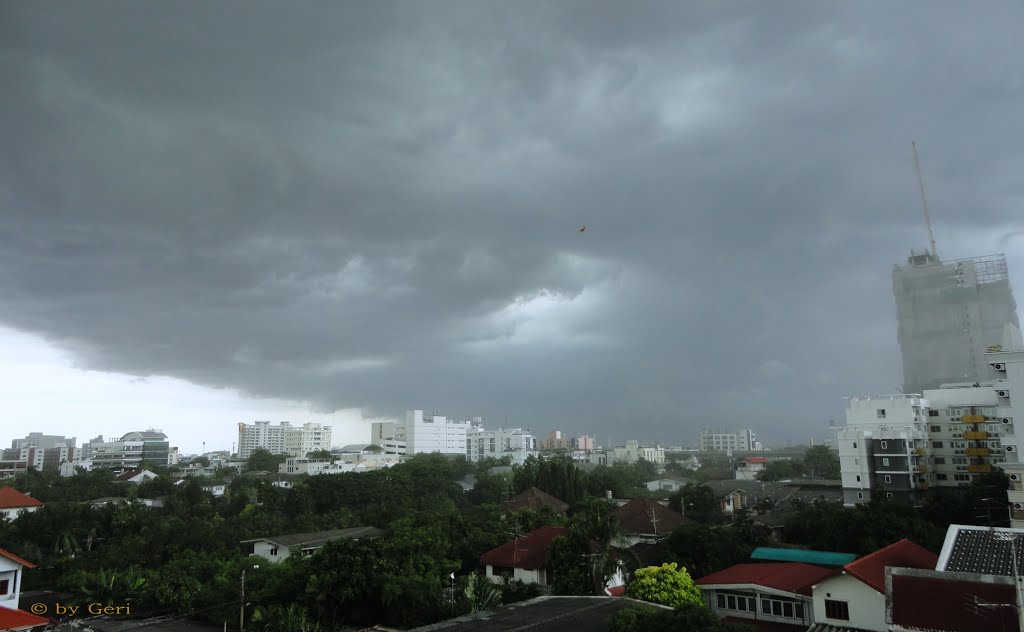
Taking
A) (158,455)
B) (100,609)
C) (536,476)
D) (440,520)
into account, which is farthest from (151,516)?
(158,455)

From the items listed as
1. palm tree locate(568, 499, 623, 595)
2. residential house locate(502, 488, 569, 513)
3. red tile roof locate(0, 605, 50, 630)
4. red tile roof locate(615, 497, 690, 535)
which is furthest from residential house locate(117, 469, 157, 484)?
palm tree locate(568, 499, 623, 595)

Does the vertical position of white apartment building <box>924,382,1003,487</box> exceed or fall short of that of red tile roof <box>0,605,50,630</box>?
it exceeds it

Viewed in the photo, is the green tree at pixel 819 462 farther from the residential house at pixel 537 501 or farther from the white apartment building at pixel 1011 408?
the residential house at pixel 537 501

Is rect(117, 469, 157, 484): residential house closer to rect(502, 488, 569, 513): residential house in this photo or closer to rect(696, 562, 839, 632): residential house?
rect(502, 488, 569, 513): residential house

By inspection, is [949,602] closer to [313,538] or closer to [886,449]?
[313,538]

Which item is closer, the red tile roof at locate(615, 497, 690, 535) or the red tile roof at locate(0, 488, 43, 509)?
the red tile roof at locate(615, 497, 690, 535)
